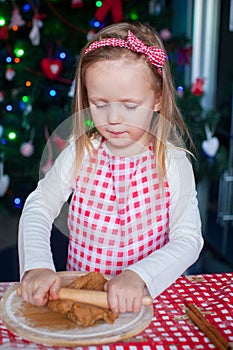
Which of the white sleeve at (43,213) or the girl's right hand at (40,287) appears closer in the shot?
the girl's right hand at (40,287)

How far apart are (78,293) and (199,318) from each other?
0.25 m

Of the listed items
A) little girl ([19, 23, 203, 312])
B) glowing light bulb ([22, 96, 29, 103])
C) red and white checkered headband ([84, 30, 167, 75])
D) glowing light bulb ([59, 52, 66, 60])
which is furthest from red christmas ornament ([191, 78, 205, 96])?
red and white checkered headband ([84, 30, 167, 75])

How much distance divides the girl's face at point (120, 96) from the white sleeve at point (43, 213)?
0.77 ft

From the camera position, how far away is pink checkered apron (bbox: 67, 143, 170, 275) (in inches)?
56.2

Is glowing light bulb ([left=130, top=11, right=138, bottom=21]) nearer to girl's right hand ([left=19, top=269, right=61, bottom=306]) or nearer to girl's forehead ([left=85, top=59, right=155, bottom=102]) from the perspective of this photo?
girl's forehead ([left=85, top=59, right=155, bottom=102])

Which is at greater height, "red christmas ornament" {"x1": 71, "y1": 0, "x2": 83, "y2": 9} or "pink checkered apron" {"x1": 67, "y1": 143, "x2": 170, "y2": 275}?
"red christmas ornament" {"x1": 71, "y1": 0, "x2": 83, "y2": 9}

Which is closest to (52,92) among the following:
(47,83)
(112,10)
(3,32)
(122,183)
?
(47,83)

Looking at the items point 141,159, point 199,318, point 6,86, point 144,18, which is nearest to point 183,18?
point 144,18

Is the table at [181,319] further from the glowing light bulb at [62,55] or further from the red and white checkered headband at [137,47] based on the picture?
the glowing light bulb at [62,55]

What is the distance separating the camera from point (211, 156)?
113 inches

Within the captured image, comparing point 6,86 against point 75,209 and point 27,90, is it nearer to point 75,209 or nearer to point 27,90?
point 27,90

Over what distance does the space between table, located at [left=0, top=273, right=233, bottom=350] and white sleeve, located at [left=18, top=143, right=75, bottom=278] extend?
0.33 ft

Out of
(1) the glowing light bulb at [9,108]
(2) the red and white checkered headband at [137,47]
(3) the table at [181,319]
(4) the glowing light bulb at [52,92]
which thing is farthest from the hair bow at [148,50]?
(1) the glowing light bulb at [9,108]

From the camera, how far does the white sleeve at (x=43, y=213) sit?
1.19 meters
